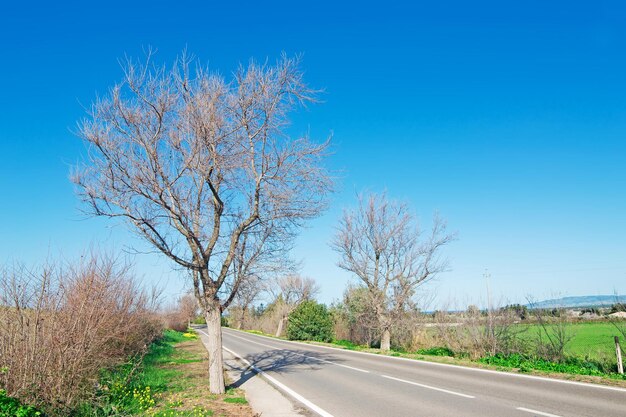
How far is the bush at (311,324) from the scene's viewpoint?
112 feet

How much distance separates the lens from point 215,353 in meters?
10.1

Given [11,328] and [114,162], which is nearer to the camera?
[11,328]

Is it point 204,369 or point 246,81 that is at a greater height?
point 246,81

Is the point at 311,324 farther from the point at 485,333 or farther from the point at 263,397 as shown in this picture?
the point at 263,397

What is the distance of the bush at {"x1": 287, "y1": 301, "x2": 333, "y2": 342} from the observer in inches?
1342

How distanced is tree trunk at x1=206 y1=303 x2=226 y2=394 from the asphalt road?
1886 millimetres

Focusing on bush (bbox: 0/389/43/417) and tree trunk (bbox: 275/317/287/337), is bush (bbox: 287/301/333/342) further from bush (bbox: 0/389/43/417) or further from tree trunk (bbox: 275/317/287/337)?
bush (bbox: 0/389/43/417)

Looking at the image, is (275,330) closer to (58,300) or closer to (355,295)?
(355,295)

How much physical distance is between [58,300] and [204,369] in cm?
904

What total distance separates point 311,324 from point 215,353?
2494 cm

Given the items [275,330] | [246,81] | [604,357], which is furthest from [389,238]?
[275,330]

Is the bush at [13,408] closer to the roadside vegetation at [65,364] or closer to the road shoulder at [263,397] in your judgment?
the roadside vegetation at [65,364]

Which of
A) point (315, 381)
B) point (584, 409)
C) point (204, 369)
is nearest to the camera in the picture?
point (584, 409)

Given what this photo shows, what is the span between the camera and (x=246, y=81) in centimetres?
988
